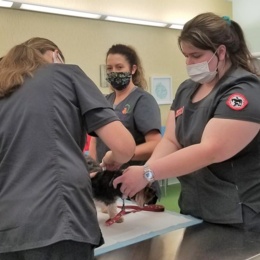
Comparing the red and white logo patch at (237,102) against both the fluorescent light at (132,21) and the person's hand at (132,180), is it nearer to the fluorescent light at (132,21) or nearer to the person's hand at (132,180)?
the person's hand at (132,180)

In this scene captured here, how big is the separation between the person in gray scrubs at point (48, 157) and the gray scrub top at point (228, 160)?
351mm

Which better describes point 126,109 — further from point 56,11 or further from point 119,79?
point 56,11

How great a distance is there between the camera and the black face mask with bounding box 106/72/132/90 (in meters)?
1.95

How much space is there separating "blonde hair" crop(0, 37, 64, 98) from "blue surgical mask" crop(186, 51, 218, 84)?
0.50m

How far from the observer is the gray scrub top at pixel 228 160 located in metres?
1.12

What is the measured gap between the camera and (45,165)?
0.89 metres

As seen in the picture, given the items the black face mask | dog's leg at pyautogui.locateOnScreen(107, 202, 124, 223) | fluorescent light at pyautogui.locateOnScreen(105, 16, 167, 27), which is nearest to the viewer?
dog's leg at pyautogui.locateOnScreen(107, 202, 124, 223)

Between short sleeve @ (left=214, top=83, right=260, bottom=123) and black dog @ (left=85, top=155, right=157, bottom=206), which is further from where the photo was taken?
black dog @ (left=85, top=155, right=157, bottom=206)

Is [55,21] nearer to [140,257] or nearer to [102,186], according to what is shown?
[102,186]

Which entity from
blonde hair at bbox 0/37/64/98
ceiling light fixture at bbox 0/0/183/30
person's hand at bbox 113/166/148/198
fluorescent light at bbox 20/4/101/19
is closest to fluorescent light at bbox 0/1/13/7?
ceiling light fixture at bbox 0/0/183/30

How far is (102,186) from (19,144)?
55 cm

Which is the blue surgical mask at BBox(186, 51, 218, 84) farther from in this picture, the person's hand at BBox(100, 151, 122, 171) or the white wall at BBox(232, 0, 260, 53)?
the white wall at BBox(232, 0, 260, 53)

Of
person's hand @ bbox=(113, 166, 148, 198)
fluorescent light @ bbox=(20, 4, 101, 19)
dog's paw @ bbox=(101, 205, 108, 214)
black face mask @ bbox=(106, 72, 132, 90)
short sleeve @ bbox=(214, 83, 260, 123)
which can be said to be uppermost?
fluorescent light @ bbox=(20, 4, 101, 19)

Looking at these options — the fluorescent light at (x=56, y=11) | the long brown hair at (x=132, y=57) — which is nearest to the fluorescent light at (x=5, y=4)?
the fluorescent light at (x=56, y=11)
